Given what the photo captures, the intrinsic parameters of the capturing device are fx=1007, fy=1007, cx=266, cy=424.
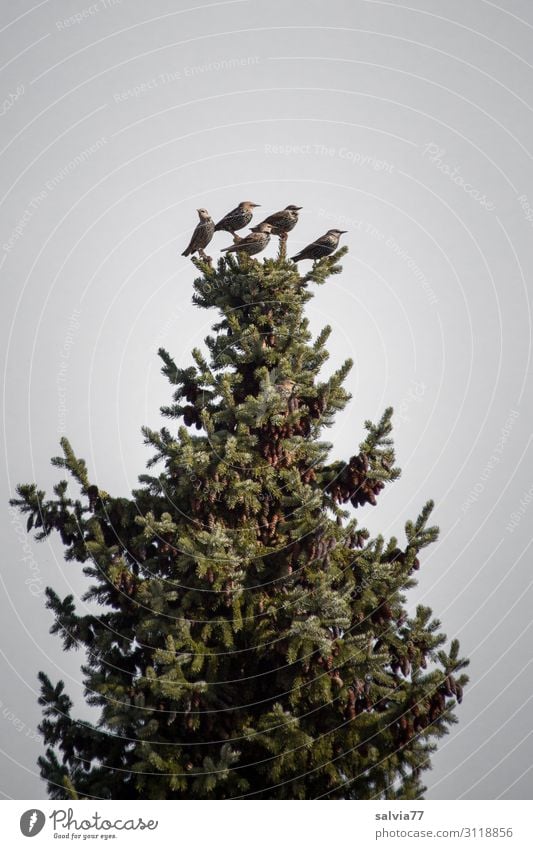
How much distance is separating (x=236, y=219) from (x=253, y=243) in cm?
83

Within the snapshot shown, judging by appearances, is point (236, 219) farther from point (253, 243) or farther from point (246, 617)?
point (246, 617)

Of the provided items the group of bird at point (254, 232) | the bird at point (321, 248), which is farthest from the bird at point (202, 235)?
the bird at point (321, 248)

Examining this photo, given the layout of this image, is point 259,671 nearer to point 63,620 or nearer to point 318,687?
point 318,687

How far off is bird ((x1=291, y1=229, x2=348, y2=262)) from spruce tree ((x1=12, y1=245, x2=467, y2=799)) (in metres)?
1.66

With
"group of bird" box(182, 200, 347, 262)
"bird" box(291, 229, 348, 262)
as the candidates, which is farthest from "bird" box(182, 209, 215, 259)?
"bird" box(291, 229, 348, 262)

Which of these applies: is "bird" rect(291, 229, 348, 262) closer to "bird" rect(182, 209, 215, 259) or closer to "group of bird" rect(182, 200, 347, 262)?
"group of bird" rect(182, 200, 347, 262)

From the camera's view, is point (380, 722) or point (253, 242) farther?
point (253, 242)

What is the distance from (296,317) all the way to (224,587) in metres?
4.42

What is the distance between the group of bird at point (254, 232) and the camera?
51.2 feet

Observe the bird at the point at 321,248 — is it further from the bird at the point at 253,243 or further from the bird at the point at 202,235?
the bird at the point at 202,235

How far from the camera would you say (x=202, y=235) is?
16.0 metres

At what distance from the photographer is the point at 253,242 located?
1552 centimetres

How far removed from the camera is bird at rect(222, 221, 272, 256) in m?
15.5
